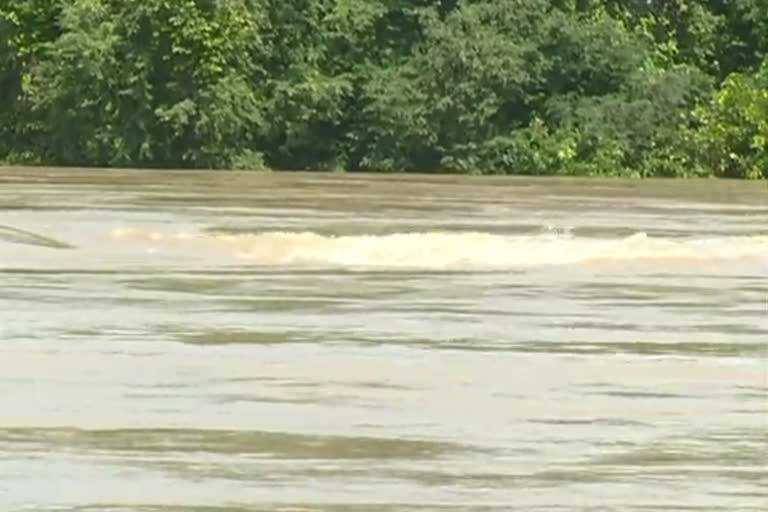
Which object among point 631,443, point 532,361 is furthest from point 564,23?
point 631,443

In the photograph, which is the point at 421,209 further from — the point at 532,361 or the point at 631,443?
the point at 631,443

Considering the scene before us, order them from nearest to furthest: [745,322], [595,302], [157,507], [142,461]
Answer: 1. [157,507]
2. [142,461]
3. [745,322]
4. [595,302]

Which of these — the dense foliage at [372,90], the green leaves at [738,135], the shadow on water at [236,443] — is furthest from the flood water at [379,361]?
the dense foliage at [372,90]

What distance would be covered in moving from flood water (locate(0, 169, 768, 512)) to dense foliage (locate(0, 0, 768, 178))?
43.8 feet

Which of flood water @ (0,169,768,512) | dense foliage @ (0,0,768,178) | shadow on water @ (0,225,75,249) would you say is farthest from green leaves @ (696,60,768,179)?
shadow on water @ (0,225,75,249)

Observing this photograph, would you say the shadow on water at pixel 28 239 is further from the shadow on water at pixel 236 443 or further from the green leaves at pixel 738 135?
the green leaves at pixel 738 135

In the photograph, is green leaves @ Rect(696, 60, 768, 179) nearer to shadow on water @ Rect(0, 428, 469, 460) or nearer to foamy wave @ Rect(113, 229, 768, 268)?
foamy wave @ Rect(113, 229, 768, 268)

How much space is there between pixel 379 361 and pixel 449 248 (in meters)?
8.13

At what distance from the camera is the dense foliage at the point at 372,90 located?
4012cm

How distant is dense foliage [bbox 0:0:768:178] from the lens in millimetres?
40125

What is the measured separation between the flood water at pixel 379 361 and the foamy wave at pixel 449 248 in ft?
0.18

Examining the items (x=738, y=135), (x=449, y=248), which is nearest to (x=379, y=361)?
(x=449, y=248)

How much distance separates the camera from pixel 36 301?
1689 centimetres

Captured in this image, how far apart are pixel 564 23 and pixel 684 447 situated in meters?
31.2
